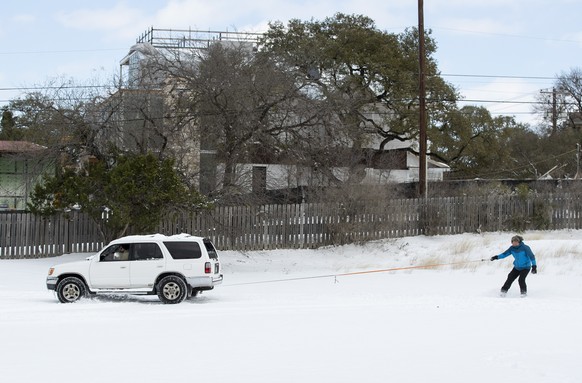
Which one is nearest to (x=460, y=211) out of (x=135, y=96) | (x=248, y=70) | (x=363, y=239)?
(x=363, y=239)

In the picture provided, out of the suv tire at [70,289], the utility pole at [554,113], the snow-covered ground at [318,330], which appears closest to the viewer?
the snow-covered ground at [318,330]

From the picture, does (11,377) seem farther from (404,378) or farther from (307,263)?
(307,263)

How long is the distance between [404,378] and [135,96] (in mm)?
18593

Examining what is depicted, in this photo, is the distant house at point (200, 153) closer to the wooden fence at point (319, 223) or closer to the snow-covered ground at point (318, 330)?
the wooden fence at point (319, 223)

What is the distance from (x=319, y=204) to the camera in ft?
87.5

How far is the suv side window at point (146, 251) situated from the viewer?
1647 cm

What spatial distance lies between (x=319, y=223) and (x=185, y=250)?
423 inches

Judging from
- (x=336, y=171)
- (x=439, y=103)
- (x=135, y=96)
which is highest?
(x=439, y=103)

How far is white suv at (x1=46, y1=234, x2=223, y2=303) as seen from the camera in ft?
53.5

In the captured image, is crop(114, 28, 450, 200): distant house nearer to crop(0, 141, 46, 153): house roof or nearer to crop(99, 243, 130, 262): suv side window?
crop(0, 141, 46, 153): house roof

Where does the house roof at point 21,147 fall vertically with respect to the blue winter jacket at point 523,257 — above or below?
above

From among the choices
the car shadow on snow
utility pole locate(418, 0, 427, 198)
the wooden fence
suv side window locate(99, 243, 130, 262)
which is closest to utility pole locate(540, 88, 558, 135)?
the wooden fence

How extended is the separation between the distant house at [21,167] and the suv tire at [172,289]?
10.6 metres

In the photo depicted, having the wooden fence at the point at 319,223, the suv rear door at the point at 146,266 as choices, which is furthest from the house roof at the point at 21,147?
the suv rear door at the point at 146,266
